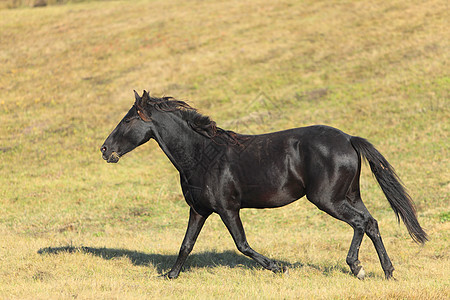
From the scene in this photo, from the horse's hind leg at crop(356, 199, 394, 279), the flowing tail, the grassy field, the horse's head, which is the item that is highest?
the horse's head

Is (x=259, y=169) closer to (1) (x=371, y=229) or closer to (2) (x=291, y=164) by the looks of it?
(2) (x=291, y=164)

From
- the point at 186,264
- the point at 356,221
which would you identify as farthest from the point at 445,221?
the point at 186,264

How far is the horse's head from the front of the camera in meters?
8.37

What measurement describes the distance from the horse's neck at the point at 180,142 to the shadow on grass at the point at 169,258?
210cm

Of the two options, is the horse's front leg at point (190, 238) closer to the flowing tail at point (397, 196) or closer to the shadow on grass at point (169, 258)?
the shadow on grass at point (169, 258)

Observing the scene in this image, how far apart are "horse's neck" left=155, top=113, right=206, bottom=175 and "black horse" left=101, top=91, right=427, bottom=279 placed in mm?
17

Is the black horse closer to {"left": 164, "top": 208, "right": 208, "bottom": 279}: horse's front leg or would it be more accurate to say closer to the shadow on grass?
{"left": 164, "top": 208, "right": 208, "bottom": 279}: horse's front leg

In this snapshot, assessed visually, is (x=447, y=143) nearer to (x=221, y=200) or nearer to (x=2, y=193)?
(x=221, y=200)

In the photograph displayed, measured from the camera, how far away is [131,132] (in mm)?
8383

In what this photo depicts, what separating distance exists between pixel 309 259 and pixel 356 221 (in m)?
2.03

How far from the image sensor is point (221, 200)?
8.07m

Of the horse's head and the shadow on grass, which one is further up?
the horse's head

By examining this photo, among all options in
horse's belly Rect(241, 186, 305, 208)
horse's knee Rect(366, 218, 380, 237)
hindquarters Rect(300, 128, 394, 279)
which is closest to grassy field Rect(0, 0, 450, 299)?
hindquarters Rect(300, 128, 394, 279)

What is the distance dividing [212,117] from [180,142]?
16359 millimetres
